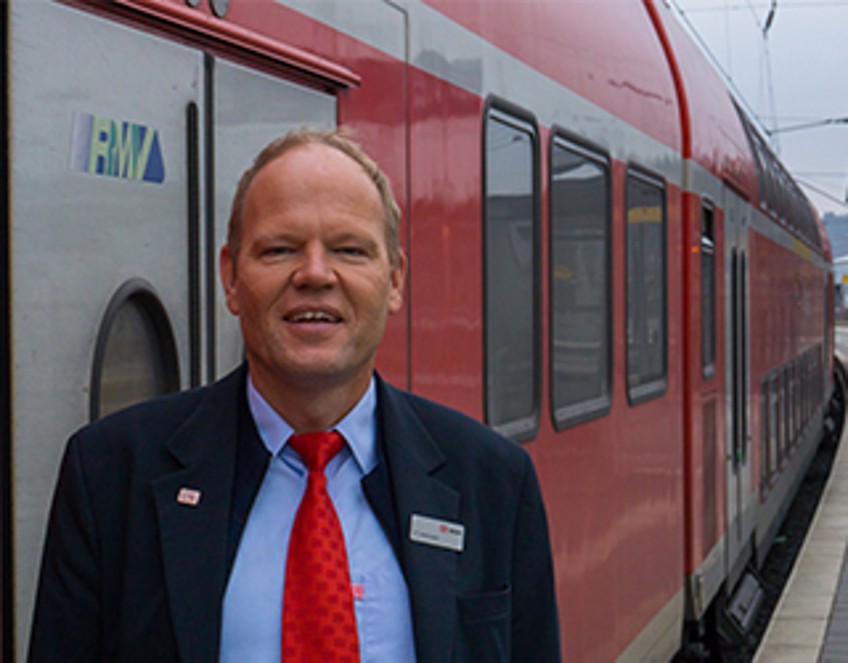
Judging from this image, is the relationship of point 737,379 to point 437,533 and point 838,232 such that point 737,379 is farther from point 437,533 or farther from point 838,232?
point 838,232

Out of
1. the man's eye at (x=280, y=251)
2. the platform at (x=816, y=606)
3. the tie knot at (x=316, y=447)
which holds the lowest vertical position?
the platform at (x=816, y=606)

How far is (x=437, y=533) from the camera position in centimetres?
184

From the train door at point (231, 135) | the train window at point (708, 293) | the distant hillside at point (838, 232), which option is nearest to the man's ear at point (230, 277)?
the train door at point (231, 135)

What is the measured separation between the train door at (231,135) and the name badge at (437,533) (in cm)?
75

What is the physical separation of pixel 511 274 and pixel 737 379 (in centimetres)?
509

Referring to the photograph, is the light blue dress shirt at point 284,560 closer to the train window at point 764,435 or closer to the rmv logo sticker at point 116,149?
the rmv logo sticker at point 116,149

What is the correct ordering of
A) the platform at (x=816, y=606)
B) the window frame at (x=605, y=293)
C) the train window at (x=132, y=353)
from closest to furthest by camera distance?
the train window at (x=132, y=353) → the window frame at (x=605, y=293) → the platform at (x=816, y=606)

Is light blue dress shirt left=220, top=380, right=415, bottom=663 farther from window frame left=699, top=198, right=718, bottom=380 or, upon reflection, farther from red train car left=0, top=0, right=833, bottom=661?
window frame left=699, top=198, right=718, bottom=380

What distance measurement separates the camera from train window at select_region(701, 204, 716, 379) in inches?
292

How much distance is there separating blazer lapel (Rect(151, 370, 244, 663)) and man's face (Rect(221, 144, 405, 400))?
3.9 inches

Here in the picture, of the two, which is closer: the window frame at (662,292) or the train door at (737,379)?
the window frame at (662,292)

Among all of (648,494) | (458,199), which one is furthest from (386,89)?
(648,494)

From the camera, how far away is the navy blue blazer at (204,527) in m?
1.74

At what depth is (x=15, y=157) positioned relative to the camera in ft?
6.53
